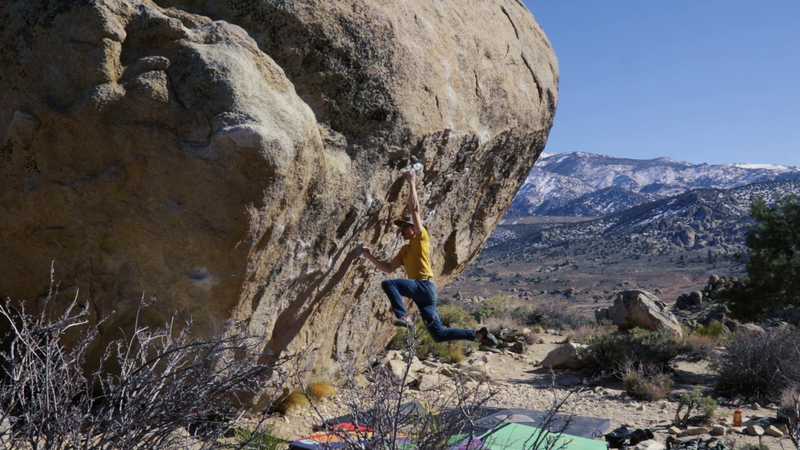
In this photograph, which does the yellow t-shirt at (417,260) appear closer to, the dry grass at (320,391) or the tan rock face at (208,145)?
the tan rock face at (208,145)

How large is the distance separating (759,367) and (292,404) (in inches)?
267

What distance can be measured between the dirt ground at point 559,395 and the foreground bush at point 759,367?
43 cm

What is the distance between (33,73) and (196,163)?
1.24m

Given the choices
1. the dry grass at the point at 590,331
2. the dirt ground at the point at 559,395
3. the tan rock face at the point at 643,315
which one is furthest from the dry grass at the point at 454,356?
the tan rock face at the point at 643,315

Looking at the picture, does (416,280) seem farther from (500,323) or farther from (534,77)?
(500,323)

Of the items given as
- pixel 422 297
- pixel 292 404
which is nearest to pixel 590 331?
pixel 292 404

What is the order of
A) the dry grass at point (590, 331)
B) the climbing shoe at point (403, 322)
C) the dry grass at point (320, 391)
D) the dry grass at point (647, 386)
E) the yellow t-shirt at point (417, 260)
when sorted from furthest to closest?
the dry grass at point (590, 331) < the dry grass at point (647, 386) < the dry grass at point (320, 391) < the yellow t-shirt at point (417, 260) < the climbing shoe at point (403, 322)

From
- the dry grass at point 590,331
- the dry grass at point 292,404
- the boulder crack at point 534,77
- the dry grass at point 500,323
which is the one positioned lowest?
the dry grass at point 500,323

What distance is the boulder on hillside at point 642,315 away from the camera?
15.2 meters

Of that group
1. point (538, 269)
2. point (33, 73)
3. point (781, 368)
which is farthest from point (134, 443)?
point (538, 269)

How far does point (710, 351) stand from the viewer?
41.0 ft

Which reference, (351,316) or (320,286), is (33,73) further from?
(351,316)

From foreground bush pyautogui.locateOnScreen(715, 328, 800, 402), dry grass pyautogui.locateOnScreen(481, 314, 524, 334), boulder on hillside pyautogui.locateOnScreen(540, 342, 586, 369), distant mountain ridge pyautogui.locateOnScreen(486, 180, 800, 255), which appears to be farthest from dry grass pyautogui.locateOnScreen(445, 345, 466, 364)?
distant mountain ridge pyautogui.locateOnScreen(486, 180, 800, 255)

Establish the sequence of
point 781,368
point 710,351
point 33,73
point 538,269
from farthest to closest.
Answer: point 538,269 → point 710,351 → point 781,368 → point 33,73
